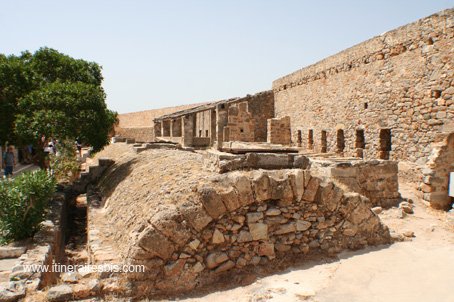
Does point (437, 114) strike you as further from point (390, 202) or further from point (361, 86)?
point (361, 86)

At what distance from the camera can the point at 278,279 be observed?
510 centimetres

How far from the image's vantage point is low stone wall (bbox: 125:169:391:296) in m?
5.00

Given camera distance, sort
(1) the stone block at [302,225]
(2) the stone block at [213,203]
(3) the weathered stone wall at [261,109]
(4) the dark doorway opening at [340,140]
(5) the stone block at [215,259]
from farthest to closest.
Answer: (3) the weathered stone wall at [261,109]
(4) the dark doorway opening at [340,140]
(1) the stone block at [302,225]
(2) the stone block at [213,203]
(5) the stone block at [215,259]

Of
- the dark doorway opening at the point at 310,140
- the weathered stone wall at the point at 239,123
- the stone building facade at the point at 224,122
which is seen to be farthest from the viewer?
the dark doorway opening at the point at 310,140

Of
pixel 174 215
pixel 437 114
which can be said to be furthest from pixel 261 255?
pixel 437 114

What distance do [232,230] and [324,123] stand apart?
1235 centimetres

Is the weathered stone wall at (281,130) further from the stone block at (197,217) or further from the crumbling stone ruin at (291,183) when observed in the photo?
the stone block at (197,217)

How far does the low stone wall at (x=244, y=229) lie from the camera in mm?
5004

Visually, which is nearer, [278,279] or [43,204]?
[278,279]

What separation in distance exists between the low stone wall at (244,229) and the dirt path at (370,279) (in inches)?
13.4

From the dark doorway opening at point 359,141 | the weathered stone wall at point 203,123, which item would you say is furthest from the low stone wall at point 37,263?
the weathered stone wall at point 203,123

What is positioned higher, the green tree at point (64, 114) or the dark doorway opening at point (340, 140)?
the green tree at point (64, 114)

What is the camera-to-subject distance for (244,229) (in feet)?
17.9

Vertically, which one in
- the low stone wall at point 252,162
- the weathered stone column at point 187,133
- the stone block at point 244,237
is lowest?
the stone block at point 244,237
